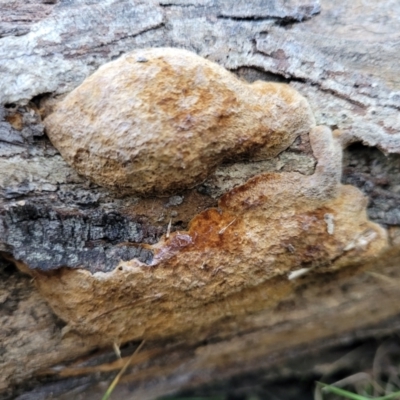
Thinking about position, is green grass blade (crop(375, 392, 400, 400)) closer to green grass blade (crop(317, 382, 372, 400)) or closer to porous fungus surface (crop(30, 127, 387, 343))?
green grass blade (crop(317, 382, 372, 400))

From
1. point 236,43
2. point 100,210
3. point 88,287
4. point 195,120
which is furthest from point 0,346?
point 236,43

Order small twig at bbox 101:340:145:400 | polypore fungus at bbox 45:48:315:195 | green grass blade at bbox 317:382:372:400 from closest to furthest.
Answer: polypore fungus at bbox 45:48:315:195 → small twig at bbox 101:340:145:400 → green grass blade at bbox 317:382:372:400

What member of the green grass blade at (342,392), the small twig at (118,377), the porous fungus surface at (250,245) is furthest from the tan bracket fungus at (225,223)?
the green grass blade at (342,392)

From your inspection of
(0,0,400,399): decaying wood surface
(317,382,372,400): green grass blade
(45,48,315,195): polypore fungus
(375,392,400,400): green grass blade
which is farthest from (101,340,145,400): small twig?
(375,392,400,400): green grass blade

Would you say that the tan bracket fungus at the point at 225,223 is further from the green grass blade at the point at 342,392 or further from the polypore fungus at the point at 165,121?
the green grass blade at the point at 342,392

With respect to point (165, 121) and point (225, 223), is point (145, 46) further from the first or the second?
point (225, 223)

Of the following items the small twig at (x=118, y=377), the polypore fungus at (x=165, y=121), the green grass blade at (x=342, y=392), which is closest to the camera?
the polypore fungus at (x=165, y=121)

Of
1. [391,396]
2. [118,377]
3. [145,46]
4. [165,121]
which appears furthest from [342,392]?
[145,46]

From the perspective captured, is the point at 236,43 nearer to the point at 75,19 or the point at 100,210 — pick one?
the point at 75,19
